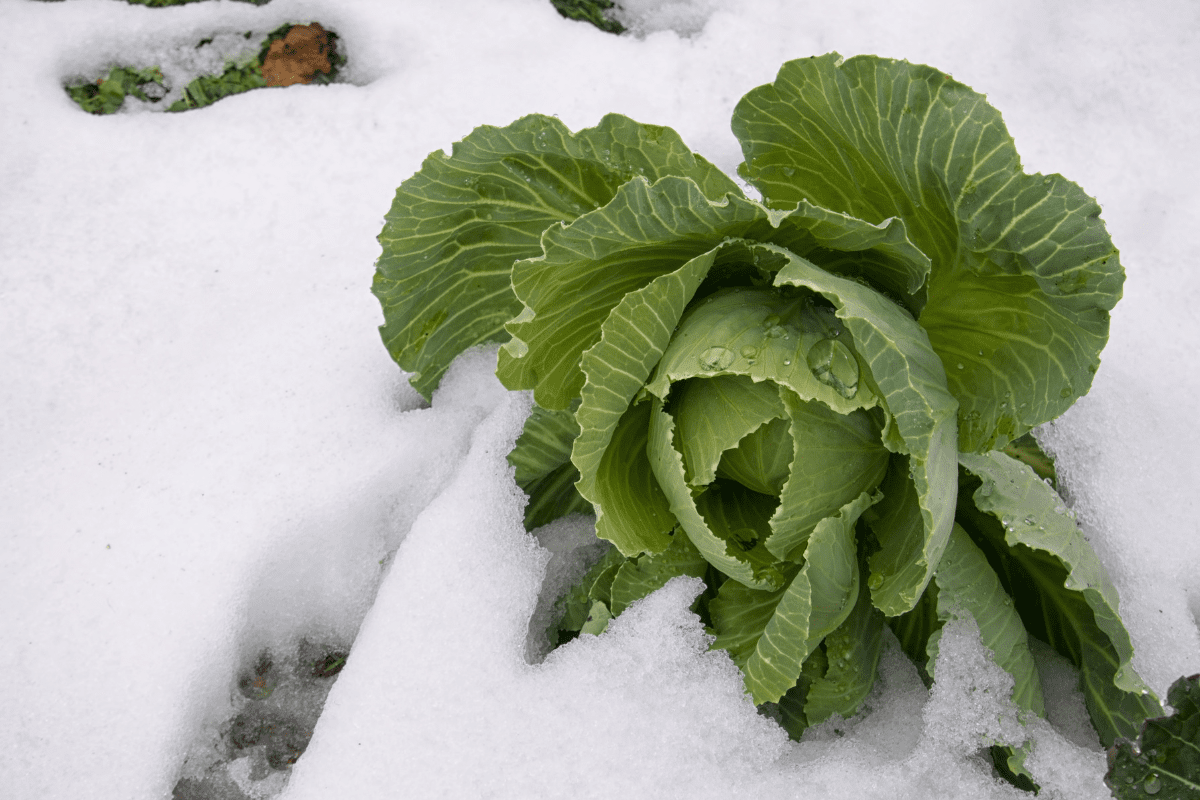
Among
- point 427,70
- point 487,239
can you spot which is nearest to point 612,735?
point 487,239

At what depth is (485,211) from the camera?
180 centimetres

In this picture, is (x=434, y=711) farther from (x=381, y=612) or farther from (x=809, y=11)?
(x=809, y=11)

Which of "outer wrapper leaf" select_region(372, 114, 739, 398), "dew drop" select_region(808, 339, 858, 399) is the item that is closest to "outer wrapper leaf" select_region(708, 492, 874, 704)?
"dew drop" select_region(808, 339, 858, 399)

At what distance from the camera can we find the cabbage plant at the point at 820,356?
1.40 metres

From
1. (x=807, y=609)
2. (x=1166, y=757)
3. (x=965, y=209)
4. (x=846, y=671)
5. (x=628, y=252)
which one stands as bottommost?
(x=846, y=671)

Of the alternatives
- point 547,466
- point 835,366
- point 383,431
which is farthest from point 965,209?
point 383,431

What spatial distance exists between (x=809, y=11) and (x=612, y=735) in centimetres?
224

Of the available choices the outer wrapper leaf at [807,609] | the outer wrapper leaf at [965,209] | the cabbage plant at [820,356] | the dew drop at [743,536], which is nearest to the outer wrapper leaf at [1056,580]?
the cabbage plant at [820,356]

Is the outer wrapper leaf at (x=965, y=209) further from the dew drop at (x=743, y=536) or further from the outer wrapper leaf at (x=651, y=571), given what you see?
the outer wrapper leaf at (x=651, y=571)

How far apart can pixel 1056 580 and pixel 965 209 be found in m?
0.73

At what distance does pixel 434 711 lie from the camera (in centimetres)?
167

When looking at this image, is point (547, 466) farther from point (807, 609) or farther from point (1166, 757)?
point (1166, 757)

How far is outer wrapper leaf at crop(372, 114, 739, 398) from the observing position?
1.63 metres

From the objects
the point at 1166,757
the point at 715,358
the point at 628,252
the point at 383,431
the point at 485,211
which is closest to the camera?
the point at 1166,757
